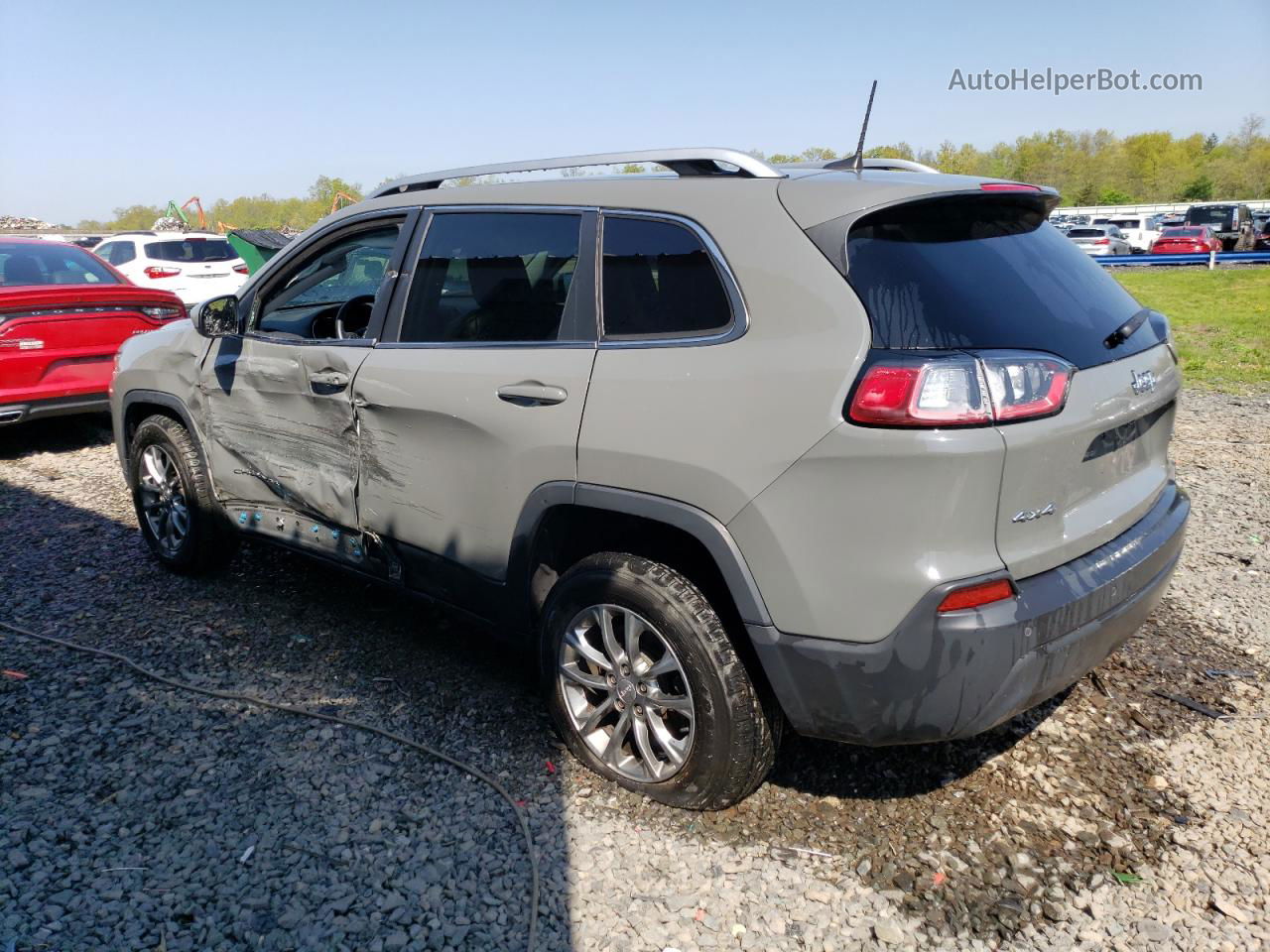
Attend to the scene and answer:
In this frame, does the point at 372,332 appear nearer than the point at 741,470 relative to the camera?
No

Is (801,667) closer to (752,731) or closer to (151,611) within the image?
(752,731)

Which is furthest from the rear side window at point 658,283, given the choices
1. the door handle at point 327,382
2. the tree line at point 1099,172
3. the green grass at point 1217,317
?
the tree line at point 1099,172

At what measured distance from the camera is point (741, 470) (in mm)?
2557

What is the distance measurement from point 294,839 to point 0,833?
90 cm

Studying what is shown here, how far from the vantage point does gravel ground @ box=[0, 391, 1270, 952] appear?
2.57 meters

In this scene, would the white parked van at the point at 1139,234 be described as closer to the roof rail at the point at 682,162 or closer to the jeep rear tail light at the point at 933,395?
the roof rail at the point at 682,162

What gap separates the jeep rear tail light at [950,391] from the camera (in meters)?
2.33

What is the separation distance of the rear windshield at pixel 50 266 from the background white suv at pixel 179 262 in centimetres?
594

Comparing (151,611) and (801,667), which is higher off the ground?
(801,667)

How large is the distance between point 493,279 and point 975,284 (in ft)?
5.39

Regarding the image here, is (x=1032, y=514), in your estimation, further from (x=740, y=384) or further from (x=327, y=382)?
(x=327, y=382)

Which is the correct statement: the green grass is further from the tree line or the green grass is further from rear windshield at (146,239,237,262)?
the tree line

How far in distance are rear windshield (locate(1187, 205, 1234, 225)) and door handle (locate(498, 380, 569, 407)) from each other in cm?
3964

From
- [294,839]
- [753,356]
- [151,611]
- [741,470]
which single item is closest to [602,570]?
[741,470]
